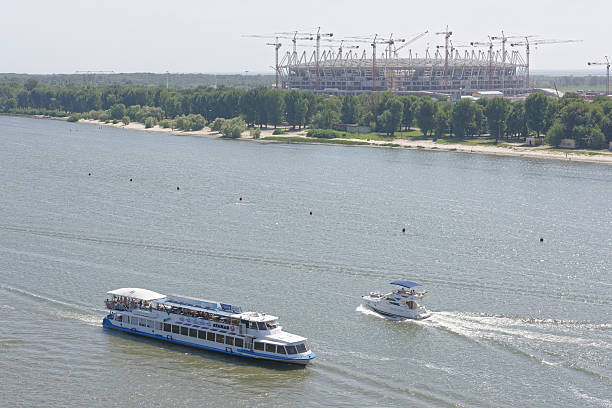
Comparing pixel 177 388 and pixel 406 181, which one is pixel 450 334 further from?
pixel 406 181

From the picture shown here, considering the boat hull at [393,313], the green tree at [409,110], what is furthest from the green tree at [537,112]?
the boat hull at [393,313]

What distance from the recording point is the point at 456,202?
288 ft

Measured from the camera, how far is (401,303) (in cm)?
5022

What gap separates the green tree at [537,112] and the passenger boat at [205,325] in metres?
107

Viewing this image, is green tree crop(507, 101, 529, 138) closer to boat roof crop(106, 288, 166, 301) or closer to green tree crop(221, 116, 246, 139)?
green tree crop(221, 116, 246, 139)

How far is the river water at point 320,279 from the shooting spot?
134 feet

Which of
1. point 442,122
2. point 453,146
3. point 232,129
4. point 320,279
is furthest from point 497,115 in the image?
point 320,279

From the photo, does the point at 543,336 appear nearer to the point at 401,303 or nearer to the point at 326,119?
the point at 401,303

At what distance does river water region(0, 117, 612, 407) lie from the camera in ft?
134

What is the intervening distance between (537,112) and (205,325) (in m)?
109

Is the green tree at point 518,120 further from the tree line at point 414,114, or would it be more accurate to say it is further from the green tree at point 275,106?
the green tree at point 275,106

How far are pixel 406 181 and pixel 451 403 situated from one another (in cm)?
6645

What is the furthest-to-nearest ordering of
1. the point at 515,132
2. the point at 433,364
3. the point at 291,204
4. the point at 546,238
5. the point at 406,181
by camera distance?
the point at 515,132
the point at 406,181
the point at 291,204
the point at 546,238
the point at 433,364

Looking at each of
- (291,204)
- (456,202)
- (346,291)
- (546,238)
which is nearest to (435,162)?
(456,202)
